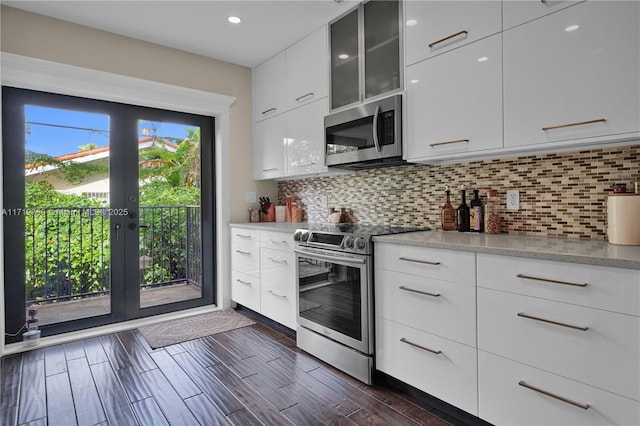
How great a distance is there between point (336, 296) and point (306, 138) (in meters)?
1.40

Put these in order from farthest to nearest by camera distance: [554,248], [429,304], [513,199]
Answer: [513,199], [429,304], [554,248]

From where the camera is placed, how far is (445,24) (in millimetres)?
1998

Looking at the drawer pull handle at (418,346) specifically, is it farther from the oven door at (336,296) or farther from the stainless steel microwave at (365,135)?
the stainless steel microwave at (365,135)

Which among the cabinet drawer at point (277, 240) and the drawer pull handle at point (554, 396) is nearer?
the drawer pull handle at point (554, 396)

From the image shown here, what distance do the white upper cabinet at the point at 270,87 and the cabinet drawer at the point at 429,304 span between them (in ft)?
6.72

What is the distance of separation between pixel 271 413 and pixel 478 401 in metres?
1.00

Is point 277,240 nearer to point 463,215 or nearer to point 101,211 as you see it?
point 463,215

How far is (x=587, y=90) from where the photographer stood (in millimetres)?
1529

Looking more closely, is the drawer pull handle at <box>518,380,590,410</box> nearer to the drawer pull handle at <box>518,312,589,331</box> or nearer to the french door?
the drawer pull handle at <box>518,312,589,331</box>

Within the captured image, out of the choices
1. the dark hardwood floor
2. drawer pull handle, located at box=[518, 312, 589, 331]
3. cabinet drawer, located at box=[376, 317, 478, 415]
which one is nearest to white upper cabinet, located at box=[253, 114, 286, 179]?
the dark hardwood floor

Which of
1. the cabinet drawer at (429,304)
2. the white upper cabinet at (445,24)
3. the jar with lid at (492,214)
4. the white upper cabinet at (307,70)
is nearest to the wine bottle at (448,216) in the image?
the jar with lid at (492,214)

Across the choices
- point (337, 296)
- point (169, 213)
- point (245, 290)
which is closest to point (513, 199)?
point (337, 296)

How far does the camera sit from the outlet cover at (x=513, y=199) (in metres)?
2.07

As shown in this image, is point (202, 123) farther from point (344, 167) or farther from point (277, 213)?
point (344, 167)
